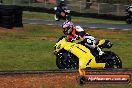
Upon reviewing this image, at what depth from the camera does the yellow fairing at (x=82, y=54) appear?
43.2 feet

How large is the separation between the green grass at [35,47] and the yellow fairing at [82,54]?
4.68 ft

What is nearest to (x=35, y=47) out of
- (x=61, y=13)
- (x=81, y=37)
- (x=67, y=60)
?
(x=67, y=60)

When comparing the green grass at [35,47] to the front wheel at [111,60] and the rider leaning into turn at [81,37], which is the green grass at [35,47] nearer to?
the front wheel at [111,60]

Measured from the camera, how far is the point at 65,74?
12.7 metres

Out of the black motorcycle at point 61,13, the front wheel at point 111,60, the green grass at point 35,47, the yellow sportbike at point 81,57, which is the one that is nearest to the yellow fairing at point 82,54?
A: the yellow sportbike at point 81,57

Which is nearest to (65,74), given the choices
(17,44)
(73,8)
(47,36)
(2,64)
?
(2,64)

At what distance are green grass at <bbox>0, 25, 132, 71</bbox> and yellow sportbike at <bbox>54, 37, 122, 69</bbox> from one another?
1.09 metres

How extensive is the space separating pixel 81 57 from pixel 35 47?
6463 mm

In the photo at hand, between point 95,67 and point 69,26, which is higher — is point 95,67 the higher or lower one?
the lower one

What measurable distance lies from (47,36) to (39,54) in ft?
23.5

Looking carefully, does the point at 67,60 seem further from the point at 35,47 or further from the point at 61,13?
the point at 61,13

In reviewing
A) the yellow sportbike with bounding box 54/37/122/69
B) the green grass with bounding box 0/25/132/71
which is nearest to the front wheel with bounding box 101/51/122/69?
the yellow sportbike with bounding box 54/37/122/69

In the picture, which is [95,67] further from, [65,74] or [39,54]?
[39,54]

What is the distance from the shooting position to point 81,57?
13188 mm
